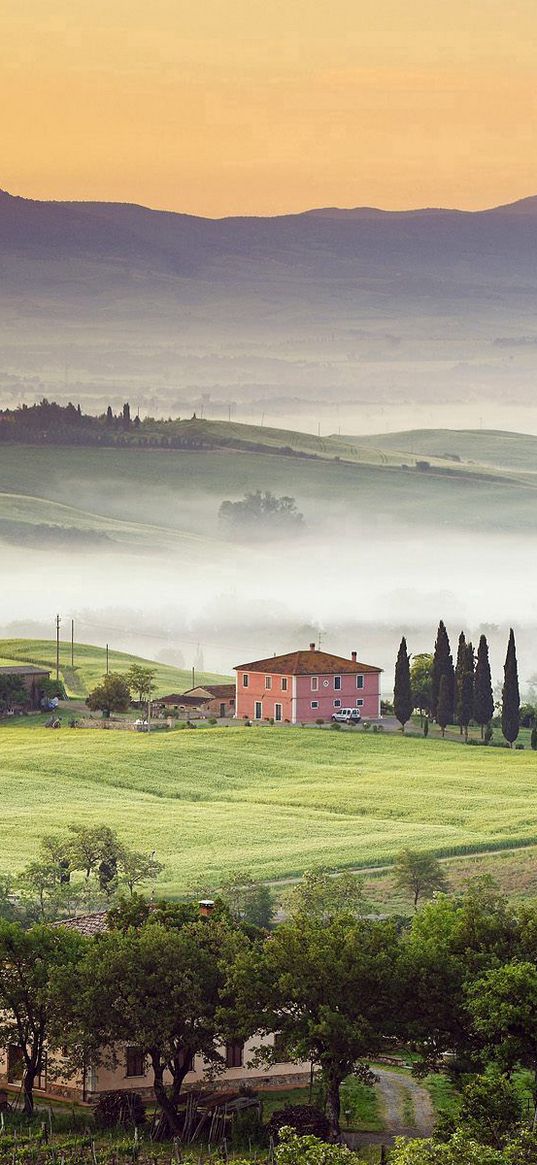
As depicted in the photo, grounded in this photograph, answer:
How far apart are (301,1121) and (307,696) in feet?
402

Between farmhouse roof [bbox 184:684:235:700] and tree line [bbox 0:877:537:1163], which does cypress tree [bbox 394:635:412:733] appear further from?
tree line [bbox 0:877:537:1163]

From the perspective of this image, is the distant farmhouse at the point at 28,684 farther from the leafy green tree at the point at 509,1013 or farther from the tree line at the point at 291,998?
the leafy green tree at the point at 509,1013

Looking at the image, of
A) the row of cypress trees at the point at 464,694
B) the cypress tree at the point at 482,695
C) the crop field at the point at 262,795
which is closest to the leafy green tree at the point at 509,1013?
the crop field at the point at 262,795

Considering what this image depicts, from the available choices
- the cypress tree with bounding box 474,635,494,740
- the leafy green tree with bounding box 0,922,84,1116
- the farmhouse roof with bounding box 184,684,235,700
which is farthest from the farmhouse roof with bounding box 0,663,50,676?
the leafy green tree with bounding box 0,922,84,1116

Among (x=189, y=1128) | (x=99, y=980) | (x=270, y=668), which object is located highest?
(x=270, y=668)

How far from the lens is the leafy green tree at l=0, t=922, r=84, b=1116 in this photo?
63.6 m

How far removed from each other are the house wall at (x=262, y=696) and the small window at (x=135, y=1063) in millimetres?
115346

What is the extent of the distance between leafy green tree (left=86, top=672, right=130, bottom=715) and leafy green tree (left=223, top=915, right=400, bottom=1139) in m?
121

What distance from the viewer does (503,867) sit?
367 ft

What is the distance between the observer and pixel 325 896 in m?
95.3

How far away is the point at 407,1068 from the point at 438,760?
9065cm

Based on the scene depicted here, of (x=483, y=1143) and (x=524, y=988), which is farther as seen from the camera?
(x=524, y=988)

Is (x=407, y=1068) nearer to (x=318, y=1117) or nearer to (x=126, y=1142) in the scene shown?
(x=318, y=1117)

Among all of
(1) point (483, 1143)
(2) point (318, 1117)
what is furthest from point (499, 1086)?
(2) point (318, 1117)
